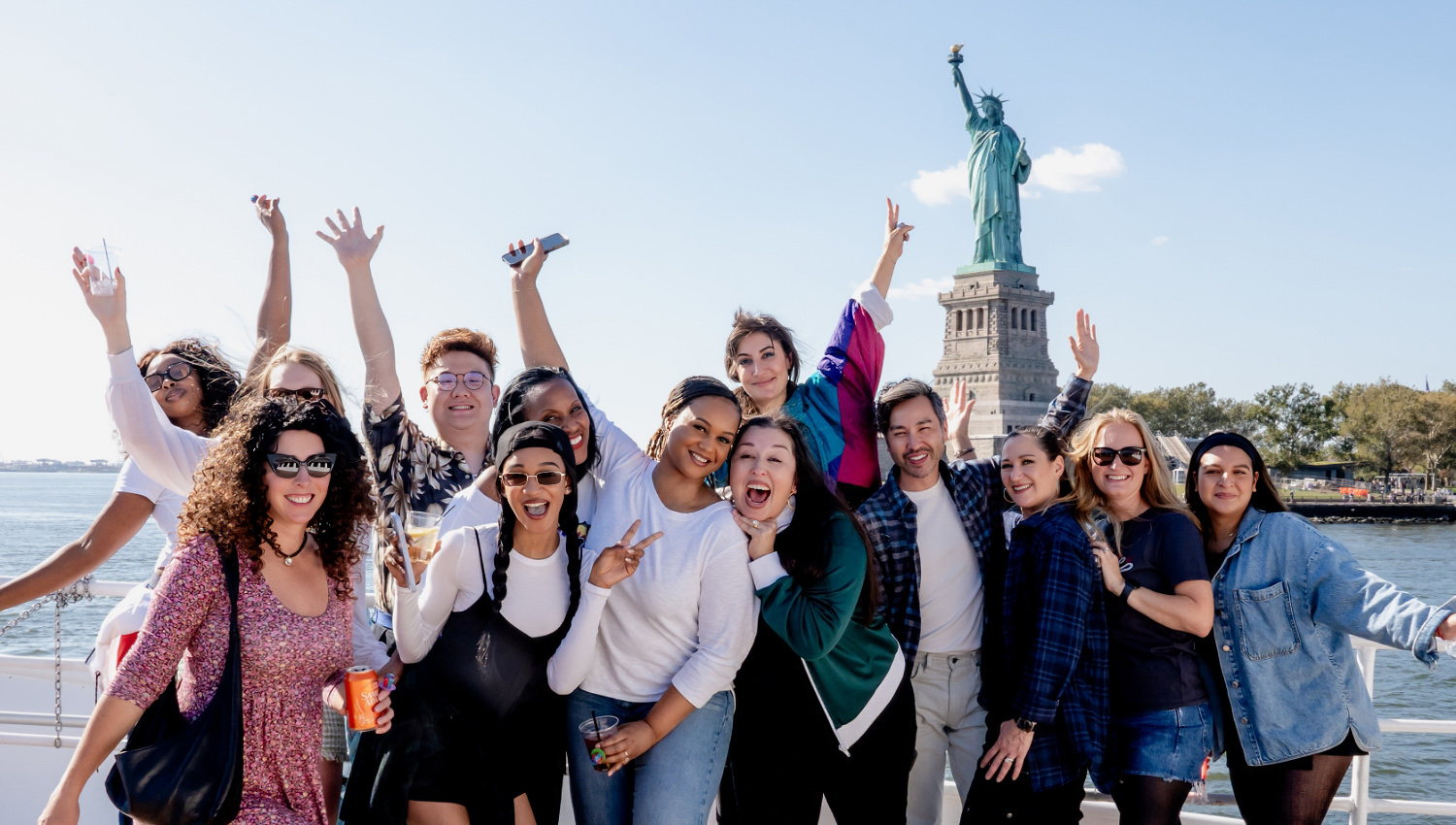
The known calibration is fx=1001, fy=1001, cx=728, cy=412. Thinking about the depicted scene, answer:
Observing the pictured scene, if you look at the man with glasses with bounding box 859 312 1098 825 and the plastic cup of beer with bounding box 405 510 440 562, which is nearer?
the plastic cup of beer with bounding box 405 510 440 562

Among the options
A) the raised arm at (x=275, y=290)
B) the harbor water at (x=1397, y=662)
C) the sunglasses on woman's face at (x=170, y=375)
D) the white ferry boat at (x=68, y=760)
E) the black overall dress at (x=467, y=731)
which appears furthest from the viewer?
the harbor water at (x=1397, y=662)

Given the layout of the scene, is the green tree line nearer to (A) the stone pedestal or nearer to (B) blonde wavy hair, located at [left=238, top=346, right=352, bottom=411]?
(A) the stone pedestal

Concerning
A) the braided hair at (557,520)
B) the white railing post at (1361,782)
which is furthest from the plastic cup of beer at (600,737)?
the white railing post at (1361,782)

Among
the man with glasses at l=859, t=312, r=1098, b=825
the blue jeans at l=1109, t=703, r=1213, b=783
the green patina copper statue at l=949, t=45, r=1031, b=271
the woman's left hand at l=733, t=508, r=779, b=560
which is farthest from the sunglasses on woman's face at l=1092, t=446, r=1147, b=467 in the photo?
the green patina copper statue at l=949, t=45, r=1031, b=271

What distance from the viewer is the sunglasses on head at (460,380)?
3.35 metres

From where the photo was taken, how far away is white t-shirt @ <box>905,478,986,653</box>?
3.22m

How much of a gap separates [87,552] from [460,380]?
1.25 meters

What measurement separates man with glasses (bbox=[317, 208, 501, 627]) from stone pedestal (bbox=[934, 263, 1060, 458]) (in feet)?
144

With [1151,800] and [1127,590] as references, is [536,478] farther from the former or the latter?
[1151,800]

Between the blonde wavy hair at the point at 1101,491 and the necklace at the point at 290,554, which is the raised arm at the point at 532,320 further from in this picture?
the blonde wavy hair at the point at 1101,491

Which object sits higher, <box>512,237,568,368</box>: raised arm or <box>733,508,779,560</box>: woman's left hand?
<box>512,237,568,368</box>: raised arm

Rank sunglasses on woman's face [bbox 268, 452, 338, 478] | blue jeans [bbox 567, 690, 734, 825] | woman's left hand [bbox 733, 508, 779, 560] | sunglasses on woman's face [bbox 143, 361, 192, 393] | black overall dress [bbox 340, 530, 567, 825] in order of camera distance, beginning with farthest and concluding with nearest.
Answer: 1. sunglasses on woman's face [bbox 143, 361, 192, 393]
2. woman's left hand [bbox 733, 508, 779, 560]
3. blue jeans [bbox 567, 690, 734, 825]
4. black overall dress [bbox 340, 530, 567, 825]
5. sunglasses on woman's face [bbox 268, 452, 338, 478]

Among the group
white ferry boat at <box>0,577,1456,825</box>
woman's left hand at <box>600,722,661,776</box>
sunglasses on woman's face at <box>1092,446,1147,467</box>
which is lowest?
white ferry boat at <box>0,577,1456,825</box>

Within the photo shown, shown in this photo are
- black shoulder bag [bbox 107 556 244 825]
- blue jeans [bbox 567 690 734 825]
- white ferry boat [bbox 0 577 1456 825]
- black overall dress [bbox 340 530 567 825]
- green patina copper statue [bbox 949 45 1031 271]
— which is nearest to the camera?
black shoulder bag [bbox 107 556 244 825]
